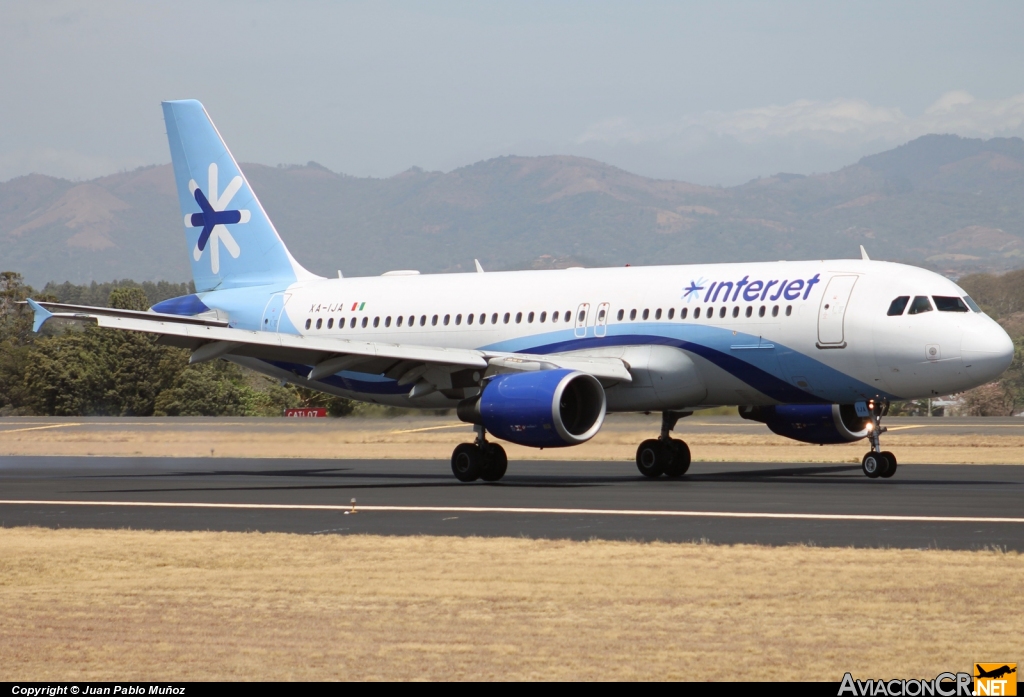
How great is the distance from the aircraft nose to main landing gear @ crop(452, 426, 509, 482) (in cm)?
903

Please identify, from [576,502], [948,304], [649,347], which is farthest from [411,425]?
[948,304]

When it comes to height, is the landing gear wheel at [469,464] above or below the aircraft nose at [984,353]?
below

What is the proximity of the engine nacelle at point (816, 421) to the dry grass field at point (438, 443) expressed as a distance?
274cm

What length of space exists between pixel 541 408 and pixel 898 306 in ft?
22.7

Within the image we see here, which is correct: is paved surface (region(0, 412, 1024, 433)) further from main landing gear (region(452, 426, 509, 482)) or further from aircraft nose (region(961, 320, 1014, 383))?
aircraft nose (region(961, 320, 1014, 383))

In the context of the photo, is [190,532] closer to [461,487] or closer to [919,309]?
[461,487]

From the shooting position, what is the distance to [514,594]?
40.2 ft

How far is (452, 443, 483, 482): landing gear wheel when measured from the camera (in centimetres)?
2738

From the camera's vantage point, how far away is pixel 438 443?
44.2 meters

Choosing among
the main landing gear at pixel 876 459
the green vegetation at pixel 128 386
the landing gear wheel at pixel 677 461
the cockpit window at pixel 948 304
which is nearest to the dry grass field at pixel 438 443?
the landing gear wheel at pixel 677 461

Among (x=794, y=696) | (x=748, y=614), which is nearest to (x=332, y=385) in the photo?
(x=748, y=614)

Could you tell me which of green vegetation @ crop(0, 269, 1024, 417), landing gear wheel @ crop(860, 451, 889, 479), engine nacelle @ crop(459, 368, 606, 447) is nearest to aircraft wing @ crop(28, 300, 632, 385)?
engine nacelle @ crop(459, 368, 606, 447)

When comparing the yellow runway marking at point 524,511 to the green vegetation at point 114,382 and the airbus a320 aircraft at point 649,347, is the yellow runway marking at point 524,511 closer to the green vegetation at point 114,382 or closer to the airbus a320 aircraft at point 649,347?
the airbus a320 aircraft at point 649,347

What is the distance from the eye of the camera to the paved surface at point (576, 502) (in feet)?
56.4
